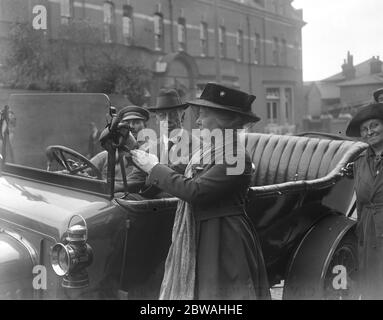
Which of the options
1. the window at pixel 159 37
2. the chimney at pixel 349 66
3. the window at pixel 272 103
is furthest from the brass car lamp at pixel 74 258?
the window at pixel 159 37

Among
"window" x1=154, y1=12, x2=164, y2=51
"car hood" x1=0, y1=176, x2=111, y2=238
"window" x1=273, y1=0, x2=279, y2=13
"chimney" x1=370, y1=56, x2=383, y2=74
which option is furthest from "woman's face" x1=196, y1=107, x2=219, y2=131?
"window" x1=154, y1=12, x2=164, y2=51

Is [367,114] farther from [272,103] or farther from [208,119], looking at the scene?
[272,103]

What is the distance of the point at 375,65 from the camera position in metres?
3.36

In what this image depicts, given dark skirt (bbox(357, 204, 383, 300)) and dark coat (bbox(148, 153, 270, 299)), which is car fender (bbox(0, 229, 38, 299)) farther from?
dark skirt (bbox(357, 204, 383, 300))

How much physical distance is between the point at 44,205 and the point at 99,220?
41 centimetres

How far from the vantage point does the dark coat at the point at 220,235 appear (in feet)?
6.55

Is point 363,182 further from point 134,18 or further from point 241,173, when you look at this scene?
point 134,18

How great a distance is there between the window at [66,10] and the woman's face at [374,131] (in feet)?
8.99

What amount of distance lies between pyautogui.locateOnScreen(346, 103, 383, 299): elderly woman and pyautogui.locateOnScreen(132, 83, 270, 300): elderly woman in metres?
0.97

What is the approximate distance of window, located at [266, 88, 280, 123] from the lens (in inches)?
184

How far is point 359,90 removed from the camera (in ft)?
15.1

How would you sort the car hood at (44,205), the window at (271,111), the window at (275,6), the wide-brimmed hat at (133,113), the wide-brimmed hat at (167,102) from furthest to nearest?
the window at (271,111), the window at (275,6), the wide-brimmed hat at (133,113), the wide-brimmed hat at (167,102), the car hood at (44,205)

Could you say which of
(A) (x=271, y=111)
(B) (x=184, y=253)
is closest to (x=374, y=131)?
(B) (x=184, y=253)

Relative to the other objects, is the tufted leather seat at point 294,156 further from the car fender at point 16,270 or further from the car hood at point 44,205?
the car fender at point 16,270
